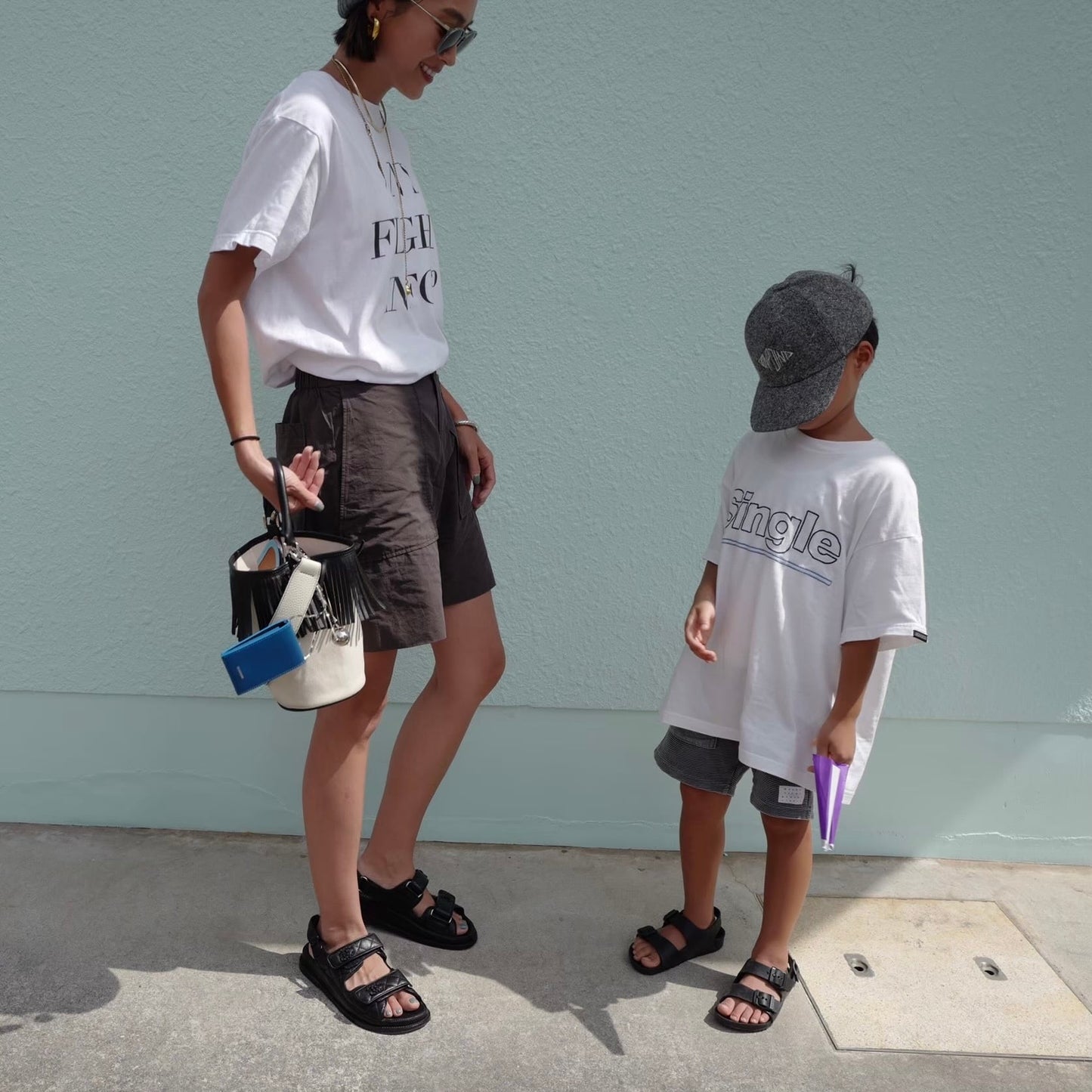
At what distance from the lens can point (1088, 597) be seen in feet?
8.70

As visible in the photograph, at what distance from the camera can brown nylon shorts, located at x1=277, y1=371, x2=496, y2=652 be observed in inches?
72.0

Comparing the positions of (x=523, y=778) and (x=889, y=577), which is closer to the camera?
(x=889, y=577)

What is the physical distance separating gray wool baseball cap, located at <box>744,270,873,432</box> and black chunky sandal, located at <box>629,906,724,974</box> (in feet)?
3.45

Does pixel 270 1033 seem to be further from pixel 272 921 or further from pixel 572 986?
pixel 572 986

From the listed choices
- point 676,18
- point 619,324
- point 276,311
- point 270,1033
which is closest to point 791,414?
point 619,324

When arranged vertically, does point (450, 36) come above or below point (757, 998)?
above

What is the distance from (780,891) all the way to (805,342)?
1.05 metres

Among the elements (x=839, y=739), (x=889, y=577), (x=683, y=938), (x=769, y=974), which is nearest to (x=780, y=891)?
(x=769, y=974)

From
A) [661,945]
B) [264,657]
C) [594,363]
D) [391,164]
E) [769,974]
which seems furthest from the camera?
[594,363]

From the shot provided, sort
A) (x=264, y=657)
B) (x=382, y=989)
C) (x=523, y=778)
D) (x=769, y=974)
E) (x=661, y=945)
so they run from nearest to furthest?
(x=264, y=657), (x=382, y=989), (x=769, y=974), (x=661, y=945), (x=523, y=778)

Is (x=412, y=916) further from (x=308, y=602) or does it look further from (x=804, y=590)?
(x=804, y=590)

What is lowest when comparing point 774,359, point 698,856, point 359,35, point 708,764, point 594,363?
point 698,856

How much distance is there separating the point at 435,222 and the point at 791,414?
103 cm

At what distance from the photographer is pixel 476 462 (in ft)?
7.06
